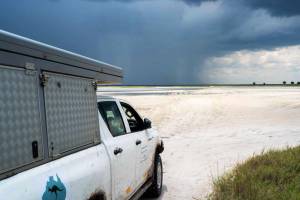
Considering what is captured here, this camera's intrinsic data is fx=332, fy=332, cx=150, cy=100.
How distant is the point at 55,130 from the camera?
2703mm

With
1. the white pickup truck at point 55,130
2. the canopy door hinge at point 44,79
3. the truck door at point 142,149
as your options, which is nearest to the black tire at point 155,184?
the truck door at point 142,149

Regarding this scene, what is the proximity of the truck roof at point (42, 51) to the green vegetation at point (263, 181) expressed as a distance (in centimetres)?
306

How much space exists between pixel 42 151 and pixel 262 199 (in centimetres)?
381

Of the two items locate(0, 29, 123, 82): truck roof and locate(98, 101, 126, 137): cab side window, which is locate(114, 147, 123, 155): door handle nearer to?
locate(98, 101, 126, 137): cab side window

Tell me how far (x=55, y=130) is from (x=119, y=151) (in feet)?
4.09

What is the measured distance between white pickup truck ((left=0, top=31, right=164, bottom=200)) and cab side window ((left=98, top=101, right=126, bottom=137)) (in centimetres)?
2

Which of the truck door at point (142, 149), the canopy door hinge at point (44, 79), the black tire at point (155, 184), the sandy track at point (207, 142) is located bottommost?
the sandy track at point (207, 142)

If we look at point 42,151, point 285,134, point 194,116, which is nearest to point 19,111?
point 42,151

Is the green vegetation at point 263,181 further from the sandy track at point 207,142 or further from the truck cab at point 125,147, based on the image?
the truck cab at point 125,147

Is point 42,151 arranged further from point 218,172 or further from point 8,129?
point 218,172

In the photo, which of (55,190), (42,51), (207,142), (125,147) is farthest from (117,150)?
(207,142)

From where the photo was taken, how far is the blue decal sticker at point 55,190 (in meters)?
2.36

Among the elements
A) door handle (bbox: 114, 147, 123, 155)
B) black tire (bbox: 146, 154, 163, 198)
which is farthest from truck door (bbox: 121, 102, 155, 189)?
door handle (bbox: 114, 147, 123, 155)

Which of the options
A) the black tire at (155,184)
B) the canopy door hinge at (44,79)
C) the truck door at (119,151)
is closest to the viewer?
the canopy door hinge at (44,79)
